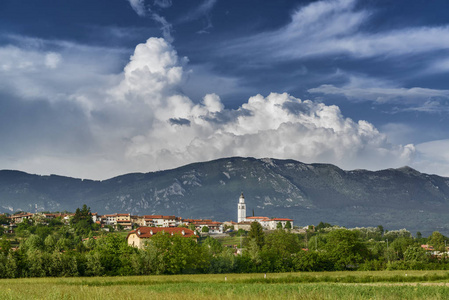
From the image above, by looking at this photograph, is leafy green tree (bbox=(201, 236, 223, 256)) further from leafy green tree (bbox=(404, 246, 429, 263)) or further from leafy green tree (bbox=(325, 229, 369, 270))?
leafy green tree (bbox=(404, 246, 429, 263))

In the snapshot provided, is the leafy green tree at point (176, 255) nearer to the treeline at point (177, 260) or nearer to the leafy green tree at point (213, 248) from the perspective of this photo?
the treeline at point (177, 260)

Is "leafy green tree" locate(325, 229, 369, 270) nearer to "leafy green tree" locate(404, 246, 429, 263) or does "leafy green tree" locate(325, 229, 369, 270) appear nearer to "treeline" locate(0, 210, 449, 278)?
"treeline" locate(0, 210, 449, 278)

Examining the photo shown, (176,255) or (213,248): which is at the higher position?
(176,255)

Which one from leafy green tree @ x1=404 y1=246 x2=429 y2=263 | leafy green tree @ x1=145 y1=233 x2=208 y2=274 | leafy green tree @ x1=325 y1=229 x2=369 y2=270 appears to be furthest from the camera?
leafy green tree @ x1=404 y1=246 x2=429 y2=263

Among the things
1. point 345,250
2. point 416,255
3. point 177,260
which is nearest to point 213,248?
point 345,250

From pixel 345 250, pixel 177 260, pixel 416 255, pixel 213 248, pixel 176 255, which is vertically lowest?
pixel 416 255

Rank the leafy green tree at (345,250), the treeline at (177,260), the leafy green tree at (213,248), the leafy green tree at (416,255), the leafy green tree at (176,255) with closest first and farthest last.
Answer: the treeline at (177,260)
the leafy green tree at (176,255)
the leafy green tree at (213,248)
the leafy green tree at (345,250)
the leafy green tree at (416,255)

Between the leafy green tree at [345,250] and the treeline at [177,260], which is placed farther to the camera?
the leafy green tree at [345,250]

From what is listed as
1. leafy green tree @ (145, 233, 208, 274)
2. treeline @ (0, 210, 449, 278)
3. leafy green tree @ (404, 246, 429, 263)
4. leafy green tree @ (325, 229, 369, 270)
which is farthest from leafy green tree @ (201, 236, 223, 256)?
leafy green tree @ (404, 246, 429, 263)

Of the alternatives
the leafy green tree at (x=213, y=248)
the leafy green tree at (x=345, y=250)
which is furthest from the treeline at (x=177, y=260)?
the leafy green tree at (x=213, y=248)

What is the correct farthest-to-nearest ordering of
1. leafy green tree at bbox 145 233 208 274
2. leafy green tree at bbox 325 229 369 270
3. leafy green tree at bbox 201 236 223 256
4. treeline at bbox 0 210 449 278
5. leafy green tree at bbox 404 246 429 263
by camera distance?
leafy green tree at bbox 404 246 429 263
leafy green tree at bbox 325 229 369 270
leafy green tree at bbox 201 236 223 256
leafy green tree at bbox 145 233 208 274
treeline at bbox 0 210 449 278

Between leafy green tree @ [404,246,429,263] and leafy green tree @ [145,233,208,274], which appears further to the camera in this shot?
leafy green tree @ [404,246,429,263]

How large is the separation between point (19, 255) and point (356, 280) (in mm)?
51740

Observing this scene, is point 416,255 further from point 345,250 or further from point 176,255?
point 176,255
